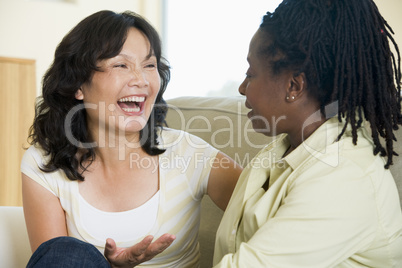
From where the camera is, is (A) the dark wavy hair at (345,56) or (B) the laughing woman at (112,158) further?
(B) the laughing woman at (112,158)

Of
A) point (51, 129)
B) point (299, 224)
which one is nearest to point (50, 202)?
point (51, 129)

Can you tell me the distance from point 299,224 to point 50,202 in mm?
742

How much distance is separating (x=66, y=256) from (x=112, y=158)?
1.52 feet

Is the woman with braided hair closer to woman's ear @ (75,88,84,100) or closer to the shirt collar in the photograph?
the shirt collar

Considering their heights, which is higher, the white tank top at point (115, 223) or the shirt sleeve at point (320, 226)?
the shirt sleeve at point (320, 226)

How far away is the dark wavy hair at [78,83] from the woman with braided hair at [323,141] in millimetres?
409

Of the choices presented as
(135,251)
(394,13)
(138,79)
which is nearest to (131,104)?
(138,79)

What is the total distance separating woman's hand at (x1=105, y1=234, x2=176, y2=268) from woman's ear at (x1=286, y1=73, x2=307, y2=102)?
367 mm

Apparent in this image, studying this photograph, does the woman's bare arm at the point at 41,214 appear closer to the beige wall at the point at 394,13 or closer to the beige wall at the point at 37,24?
the beige wall at the point at 394,13

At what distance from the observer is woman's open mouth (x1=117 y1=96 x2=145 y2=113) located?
1292 mm

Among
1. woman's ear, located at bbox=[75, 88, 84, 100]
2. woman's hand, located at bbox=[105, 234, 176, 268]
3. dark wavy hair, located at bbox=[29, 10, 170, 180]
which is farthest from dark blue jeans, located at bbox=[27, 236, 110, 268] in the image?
woman's ear, located at bbox=[75, 88, 84, 100]

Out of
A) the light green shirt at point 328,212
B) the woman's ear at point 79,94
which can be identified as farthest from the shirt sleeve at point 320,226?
the woman's ear at point 79,94

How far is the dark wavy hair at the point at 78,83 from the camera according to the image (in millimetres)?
1263

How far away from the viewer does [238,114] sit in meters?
1.53
